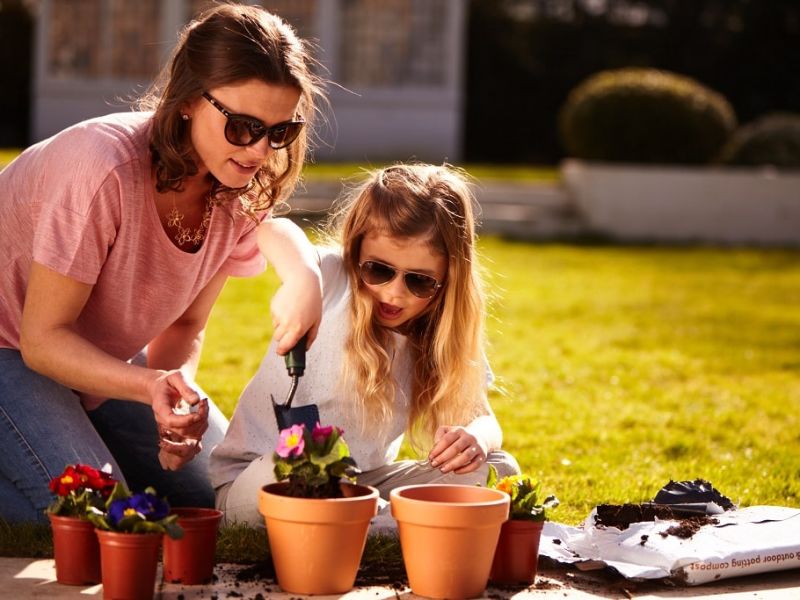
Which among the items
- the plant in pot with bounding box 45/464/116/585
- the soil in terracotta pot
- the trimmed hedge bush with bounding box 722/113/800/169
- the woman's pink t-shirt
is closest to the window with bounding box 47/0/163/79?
the trimmed hedge bush with bounding box 722/113/800/169

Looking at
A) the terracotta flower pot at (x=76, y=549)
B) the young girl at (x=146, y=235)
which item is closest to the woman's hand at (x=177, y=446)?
the young girl at (x=146, y=235)

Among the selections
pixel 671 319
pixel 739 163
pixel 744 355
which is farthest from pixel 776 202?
pixel 744 355

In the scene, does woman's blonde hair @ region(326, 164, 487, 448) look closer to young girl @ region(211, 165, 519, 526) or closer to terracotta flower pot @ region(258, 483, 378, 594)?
young girl @ region(211, 165, 519, 526)

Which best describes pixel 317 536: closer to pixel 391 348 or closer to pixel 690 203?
pixel 391 348

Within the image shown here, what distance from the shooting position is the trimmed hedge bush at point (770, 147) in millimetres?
13852

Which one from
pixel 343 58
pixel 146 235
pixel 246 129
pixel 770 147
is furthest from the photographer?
pixel 343 58

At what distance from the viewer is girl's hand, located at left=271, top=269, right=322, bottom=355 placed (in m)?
2.73

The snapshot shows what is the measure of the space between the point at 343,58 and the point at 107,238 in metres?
15.9

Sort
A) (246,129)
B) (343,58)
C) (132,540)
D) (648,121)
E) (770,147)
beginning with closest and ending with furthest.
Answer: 1. (132,540)
2. (246,129)
3. (648,121)
4. (770,147)
5. (343,58)

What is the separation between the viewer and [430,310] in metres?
3.48

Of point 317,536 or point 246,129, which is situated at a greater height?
point 246,129

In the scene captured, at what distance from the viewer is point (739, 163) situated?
14.0 meters

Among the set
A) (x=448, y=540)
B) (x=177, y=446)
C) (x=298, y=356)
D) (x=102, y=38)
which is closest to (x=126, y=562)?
(x=177, y=446)

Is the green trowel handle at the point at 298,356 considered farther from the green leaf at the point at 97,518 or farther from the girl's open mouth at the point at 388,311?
the girl's open mouth at the point at 388,311
